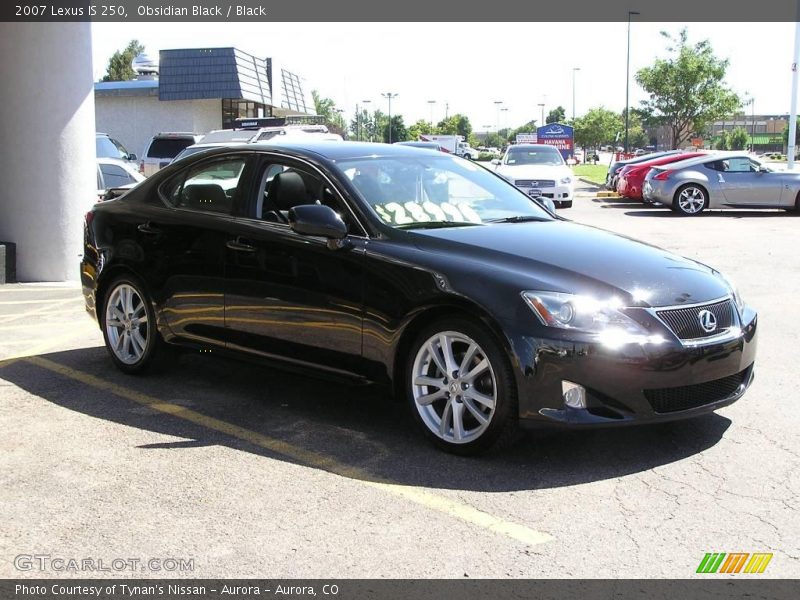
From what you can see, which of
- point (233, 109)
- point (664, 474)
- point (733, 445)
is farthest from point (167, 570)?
point (233, 109)

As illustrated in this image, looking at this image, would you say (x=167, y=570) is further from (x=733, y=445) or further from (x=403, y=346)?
(x=733, y=445)

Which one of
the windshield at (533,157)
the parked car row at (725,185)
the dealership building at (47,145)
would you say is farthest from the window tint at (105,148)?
the parked car row at (725,185)

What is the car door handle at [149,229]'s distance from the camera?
6.14 m

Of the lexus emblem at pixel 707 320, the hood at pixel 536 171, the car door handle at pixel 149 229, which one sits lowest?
the lexus emblem at pixel 707 320

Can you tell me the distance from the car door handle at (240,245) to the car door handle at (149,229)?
749 mm

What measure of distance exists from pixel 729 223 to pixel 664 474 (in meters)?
14.9

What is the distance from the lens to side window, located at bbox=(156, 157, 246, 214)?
5.86 m

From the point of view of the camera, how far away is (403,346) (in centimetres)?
482

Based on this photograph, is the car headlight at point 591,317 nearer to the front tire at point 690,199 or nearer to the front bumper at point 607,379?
the front bumper at point 607,379

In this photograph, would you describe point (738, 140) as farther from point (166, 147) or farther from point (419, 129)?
point (166, 147)

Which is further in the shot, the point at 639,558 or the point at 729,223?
the point at 729,223

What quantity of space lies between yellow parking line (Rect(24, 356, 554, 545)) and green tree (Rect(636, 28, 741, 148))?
4062 centimetres

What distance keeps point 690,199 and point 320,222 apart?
17.0 m

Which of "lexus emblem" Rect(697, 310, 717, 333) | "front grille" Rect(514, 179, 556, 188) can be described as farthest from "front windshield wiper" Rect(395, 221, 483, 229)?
"front grille" Rect(514, 179, 556, 188)
